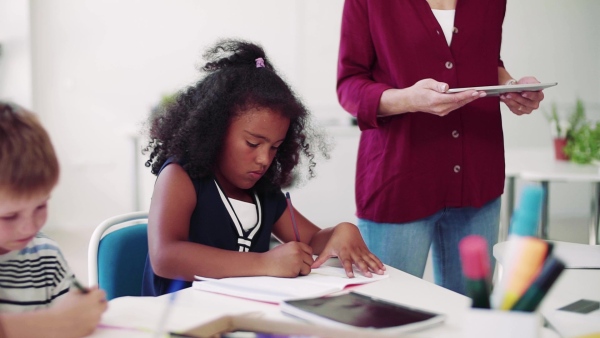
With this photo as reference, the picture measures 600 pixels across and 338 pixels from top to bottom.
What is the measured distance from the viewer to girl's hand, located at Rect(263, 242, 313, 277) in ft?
4.05

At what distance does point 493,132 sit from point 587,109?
4.77 meters

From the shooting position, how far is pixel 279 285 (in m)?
1.16

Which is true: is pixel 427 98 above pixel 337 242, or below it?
above

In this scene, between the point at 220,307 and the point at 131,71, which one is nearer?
the point at 220,307

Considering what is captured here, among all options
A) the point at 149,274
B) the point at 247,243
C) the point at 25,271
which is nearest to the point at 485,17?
the point at 247,243

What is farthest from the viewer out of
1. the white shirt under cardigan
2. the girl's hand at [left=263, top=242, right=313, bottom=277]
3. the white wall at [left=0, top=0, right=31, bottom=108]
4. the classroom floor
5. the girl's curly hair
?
the white wall at [left=0, top=0, right=31, bottom=108]

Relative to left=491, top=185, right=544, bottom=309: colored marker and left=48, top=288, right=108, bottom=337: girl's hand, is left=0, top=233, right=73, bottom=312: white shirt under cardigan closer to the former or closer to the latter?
left=48, top=288, right=108, bottom=337: girl's hand

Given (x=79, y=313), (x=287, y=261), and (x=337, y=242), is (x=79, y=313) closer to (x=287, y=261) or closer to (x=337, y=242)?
(x=287, y=261)

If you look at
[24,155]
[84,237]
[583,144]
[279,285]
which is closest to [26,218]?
[24,155]

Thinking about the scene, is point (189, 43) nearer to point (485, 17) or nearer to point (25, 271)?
point (485, 17)

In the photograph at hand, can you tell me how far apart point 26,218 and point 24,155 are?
0.09 m

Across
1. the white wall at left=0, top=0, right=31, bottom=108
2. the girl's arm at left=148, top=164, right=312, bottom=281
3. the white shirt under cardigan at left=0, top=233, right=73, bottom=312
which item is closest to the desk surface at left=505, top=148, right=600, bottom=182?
the girl's arm at left=148, top=164, right=312, bottom=281

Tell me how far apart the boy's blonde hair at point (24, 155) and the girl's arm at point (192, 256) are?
14.1 inches

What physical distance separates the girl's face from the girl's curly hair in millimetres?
18
